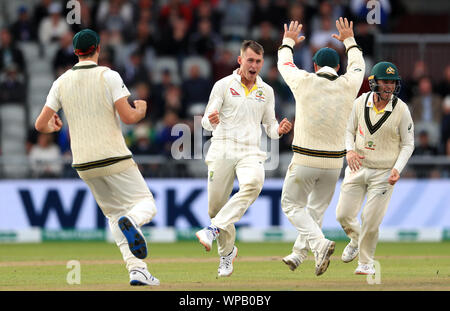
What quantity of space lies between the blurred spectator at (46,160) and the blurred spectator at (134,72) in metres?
2.31

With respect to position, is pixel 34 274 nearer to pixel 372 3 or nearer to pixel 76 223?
pixel 76 223

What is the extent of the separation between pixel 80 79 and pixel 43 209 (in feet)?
29.5

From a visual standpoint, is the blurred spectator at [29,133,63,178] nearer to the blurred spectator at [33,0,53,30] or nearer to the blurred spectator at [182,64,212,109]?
the blurred spectator at [182,64,212,109]

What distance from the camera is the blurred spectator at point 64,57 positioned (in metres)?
21.5

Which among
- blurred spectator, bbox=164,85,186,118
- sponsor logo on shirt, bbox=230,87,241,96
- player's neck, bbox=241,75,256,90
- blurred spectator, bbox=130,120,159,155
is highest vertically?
player's neck, bbox=241,75,256,90

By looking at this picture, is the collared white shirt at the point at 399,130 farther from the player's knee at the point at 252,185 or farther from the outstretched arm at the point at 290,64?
the player's knee at the point at 252,185

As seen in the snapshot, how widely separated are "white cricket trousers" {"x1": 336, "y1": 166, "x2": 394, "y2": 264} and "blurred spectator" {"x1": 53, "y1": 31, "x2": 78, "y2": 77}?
10.7 m

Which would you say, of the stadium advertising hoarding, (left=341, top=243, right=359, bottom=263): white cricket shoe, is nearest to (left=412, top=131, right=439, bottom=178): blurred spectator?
the stadium advertising hoarding

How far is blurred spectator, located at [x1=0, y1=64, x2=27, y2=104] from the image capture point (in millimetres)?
21500

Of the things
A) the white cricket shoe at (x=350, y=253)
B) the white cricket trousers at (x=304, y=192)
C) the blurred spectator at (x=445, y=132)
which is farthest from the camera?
the blurred spectator at (x=445, y=132)

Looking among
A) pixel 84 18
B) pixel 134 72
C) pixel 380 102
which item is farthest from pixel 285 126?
pixel 84 18

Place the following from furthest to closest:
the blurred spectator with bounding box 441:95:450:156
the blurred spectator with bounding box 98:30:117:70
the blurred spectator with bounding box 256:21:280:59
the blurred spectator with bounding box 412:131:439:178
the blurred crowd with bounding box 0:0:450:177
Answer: the blurred spectator with bounding box 256:21:280:59
the blurred spectator with bounding box 98:30:117:70
the blurred crowd with bounding box 0:0:450:177
the blurred spectator with bounding box 441:95:450:156
the blurred spectator with bounding box 412:131:439:178

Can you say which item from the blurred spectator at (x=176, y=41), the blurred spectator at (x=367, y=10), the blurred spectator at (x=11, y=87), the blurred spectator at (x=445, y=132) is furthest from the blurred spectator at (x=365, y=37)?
the blurred spectator at (x=11, y=87)

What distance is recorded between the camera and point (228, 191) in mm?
12086
